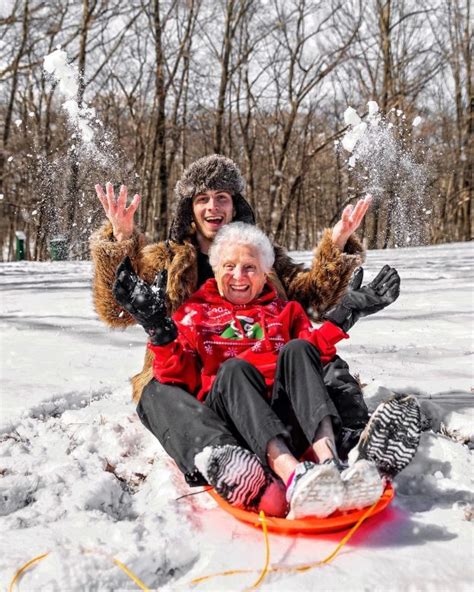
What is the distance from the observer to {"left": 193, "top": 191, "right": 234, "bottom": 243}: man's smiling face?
312 cm

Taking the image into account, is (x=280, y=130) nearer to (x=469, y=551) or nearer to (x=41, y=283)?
(x=41, y=283)

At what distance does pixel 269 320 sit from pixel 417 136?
17102mm

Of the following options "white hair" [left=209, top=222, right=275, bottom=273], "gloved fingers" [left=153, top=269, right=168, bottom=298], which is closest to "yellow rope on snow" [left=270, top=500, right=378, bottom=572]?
"gloved fingers" [left=153, top=269, right=168, bottom=298]

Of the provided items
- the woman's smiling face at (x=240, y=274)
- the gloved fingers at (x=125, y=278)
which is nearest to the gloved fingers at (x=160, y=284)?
the gloved fingers at (x=125, y=278)

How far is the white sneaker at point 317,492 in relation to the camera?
1.75 metres

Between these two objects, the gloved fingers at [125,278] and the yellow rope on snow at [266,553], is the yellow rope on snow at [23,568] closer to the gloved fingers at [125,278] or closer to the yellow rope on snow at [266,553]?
the yellow rope on snow at [266,553]

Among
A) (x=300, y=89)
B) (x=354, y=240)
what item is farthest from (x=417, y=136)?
(x=354, y=240)

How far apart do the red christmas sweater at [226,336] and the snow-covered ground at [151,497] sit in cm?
42

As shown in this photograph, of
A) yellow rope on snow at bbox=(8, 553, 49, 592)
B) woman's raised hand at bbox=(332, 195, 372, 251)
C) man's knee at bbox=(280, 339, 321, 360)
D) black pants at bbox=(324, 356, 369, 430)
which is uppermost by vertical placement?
woman's raised hand at bbox=(332, 195, 372, 251)

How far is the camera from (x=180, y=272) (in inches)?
114

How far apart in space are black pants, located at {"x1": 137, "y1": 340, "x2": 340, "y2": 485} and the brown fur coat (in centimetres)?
57

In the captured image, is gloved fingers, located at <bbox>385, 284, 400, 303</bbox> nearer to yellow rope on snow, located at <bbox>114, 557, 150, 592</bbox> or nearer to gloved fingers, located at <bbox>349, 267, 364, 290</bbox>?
gloved fingers, located at <bbox>349, 267, 364, 290</bbox>

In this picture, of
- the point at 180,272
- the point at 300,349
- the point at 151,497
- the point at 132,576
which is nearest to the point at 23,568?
the point at 132,576

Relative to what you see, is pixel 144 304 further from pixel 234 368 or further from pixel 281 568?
pixel 281 568
